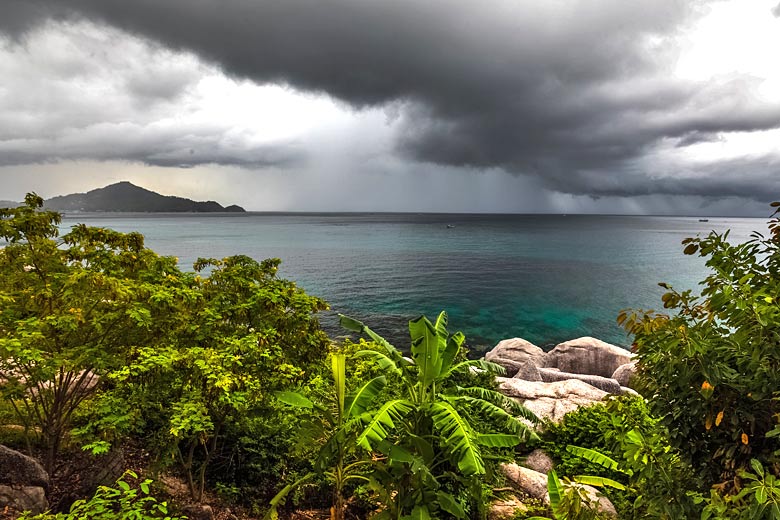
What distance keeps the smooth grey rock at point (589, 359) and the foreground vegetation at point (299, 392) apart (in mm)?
17611

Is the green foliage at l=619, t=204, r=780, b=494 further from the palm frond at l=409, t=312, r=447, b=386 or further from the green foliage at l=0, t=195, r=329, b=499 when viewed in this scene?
the green foliage at l=0, t=195, r=329, b=499

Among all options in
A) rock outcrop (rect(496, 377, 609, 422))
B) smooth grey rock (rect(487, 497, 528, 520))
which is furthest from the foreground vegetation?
rock outcrop (rect(496, 377, 609, 422))

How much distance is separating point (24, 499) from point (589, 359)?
29.3 metres

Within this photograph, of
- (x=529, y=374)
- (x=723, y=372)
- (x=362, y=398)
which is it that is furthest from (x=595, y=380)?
(x=723, y=372)

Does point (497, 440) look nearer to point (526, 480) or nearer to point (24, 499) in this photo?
point (526, 480)

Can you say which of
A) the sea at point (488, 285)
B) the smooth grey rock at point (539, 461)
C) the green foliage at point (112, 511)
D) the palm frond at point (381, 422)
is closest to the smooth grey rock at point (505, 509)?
the smooth grey rock at point (539, 461)

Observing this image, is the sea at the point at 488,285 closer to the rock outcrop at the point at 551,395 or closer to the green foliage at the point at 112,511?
the rock outcrop at the point at 551,395

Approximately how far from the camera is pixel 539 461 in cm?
1346

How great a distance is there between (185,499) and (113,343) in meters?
4.11

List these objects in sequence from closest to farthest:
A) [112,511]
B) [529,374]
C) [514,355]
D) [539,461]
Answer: [112,511], [539,461], [529,374], [514,355]

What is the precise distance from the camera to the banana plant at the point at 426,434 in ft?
23.4

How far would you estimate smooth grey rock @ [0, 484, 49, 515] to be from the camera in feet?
23.5

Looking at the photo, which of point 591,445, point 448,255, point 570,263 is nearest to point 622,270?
point 570,263

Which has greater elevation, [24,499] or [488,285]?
[24,499]
